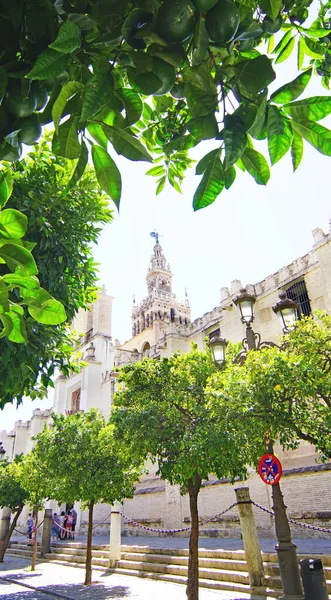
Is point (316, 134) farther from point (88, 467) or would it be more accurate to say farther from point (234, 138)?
point (88, 467)

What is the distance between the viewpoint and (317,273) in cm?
1675

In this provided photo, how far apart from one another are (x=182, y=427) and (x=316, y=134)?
8.63 meters

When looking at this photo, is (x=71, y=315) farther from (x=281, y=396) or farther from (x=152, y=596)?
(x=152, y=596)

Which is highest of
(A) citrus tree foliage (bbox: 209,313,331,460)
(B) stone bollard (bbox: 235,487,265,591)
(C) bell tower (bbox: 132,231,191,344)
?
(C) bell tower (bbox: 132,231,191,344)

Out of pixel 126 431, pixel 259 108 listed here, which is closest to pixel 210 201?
pixel 259 108

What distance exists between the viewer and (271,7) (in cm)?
128

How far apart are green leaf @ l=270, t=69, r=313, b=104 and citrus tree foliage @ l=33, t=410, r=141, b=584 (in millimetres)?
11459

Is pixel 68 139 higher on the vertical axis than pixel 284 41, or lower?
lower

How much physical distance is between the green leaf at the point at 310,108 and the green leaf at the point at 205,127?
0.24 metres

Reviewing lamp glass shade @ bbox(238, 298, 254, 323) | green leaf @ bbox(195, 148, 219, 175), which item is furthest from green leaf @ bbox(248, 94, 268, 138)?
lamp glass shade @ bbox(238, 298, 254, 323)

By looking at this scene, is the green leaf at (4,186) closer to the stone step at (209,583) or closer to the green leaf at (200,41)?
the green leaf at (200,41)

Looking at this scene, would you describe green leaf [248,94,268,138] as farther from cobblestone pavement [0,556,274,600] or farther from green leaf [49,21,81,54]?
cobblestone pavement [0,556,274,600]

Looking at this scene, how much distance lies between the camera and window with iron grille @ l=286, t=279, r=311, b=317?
665 inches

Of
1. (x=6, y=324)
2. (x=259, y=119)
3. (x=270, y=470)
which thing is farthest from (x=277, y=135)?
(x=270, y=470)
